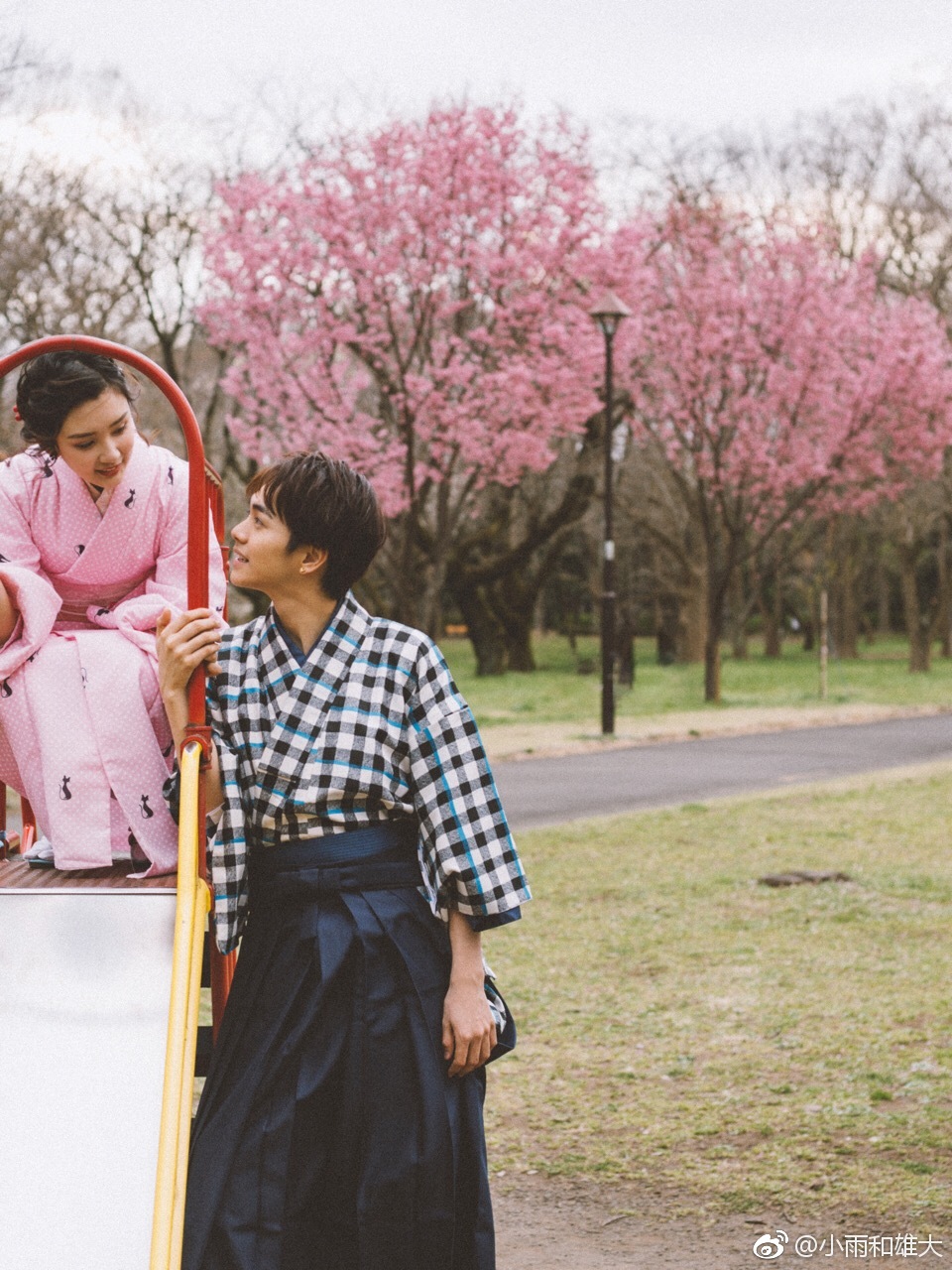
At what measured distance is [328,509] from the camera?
8.23 ft

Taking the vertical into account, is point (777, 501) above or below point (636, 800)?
above

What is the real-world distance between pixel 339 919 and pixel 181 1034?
0.30m

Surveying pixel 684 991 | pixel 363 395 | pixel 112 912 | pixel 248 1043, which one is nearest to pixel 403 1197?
pixel 248 1043

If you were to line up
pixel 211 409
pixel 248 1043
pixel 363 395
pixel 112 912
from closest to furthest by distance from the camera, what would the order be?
pixel 248 1043
pixel 112 912
pixel 363 395
pixel 211 409

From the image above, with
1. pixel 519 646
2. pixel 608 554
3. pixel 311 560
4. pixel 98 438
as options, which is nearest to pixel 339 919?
pixel 311 560

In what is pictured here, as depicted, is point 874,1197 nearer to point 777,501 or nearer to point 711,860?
point 711,860

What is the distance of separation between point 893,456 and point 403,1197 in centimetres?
2455

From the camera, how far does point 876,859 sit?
888cm

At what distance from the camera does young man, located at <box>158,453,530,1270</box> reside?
2.36 metres

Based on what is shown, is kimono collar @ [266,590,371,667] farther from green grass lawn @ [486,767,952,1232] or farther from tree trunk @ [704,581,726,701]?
tree trunk @ [704,581,726,701]

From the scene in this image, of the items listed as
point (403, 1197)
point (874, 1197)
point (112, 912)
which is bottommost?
point (874, 1197)

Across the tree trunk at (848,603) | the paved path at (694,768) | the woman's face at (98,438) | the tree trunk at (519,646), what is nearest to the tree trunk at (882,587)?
the tree trunk at (848,603)

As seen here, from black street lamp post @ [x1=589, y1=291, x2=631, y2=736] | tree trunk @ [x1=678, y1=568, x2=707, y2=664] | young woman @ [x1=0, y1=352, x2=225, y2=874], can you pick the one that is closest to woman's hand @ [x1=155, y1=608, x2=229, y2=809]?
young woman @ [x1=0, y1=352, x2=225, y2=874]

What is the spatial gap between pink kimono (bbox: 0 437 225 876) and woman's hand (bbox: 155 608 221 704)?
321mm
